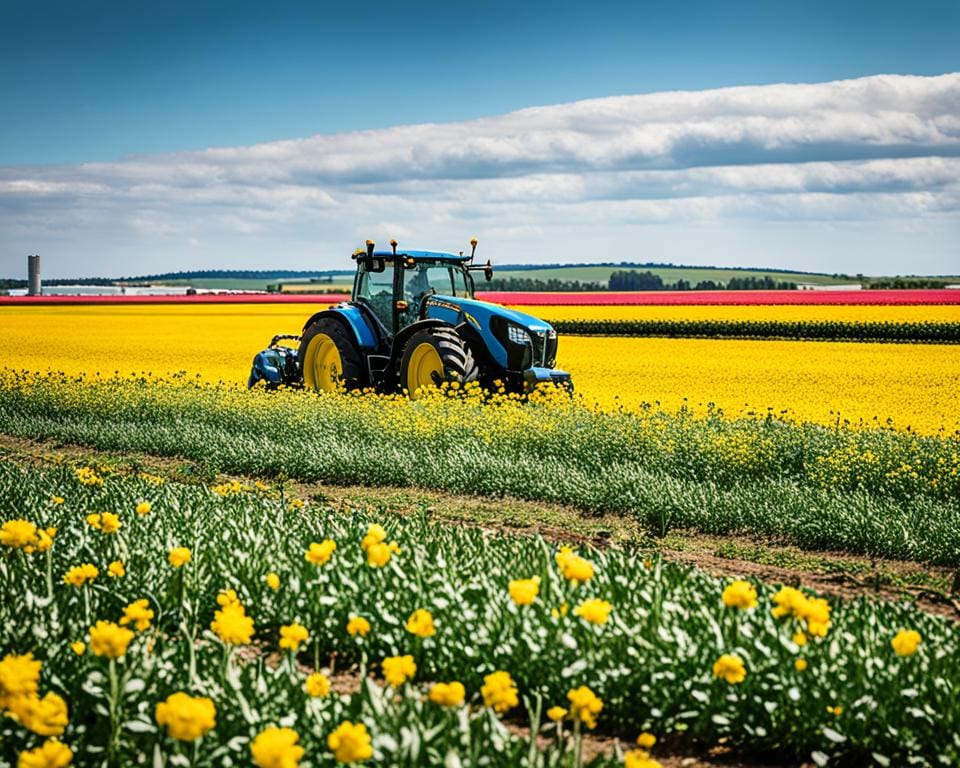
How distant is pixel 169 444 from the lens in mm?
14898

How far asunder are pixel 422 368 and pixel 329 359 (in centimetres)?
267

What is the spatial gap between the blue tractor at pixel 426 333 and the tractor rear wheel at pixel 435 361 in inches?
0.5

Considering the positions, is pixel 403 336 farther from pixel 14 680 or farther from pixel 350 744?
pixel 350 744

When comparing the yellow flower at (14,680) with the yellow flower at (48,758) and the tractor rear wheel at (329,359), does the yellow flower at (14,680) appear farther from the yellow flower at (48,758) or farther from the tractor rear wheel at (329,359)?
the tractor rear wheel at (329,359)

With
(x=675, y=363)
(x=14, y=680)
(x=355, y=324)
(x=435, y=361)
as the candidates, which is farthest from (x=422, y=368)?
(x=14, y=680)

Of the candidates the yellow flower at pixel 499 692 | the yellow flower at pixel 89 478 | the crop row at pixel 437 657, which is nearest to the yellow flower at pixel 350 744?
the crop row at pixel 437 657

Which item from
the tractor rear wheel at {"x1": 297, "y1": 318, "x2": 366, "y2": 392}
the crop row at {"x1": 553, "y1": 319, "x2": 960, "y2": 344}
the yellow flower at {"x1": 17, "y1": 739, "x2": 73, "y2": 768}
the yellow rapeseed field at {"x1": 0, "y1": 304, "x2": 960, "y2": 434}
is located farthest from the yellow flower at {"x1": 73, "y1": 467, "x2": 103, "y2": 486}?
the crop row at {"x1": 553, "y1": 319, "x2": 960, "y2": 344}

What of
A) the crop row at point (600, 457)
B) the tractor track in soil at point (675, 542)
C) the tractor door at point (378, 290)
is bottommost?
the tractor track in soil at point (675, 542)

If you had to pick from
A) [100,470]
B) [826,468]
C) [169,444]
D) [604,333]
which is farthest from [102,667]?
[604,333]

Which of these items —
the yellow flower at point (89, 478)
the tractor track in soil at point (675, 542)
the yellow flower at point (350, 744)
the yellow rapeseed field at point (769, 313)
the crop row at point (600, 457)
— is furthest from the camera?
the yellow rapeseed field at point (769, 313)

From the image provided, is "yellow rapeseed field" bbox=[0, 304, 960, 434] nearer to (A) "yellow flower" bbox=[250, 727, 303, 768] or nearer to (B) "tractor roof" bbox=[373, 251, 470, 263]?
(B) "tractor roof" bbox=[373, 251, 470, 263]

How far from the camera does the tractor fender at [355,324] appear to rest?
17.3 metres

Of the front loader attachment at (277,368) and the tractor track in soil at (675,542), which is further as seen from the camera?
the front loader attachment at (277,368)

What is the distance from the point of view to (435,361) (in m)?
16.3
